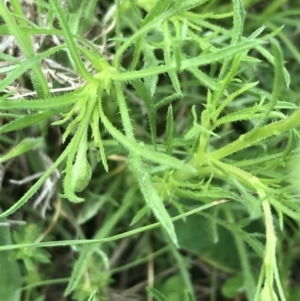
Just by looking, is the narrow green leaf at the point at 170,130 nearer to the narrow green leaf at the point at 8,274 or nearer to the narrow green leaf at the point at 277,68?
the narrow green leaf at the point at 277,68

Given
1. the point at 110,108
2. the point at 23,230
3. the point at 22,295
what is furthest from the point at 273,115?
the point at 22,295

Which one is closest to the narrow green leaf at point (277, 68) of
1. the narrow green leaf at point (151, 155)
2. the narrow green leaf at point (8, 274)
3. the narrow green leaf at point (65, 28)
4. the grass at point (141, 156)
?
the grass at point (141, 156)

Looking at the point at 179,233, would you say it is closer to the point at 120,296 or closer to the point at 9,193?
the point at 120,296

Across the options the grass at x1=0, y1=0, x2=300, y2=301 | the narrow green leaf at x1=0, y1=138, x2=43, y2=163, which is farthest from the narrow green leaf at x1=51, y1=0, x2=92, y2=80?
A: the narrow green leaf at x1=0, y1=138, x2=43, y2=163

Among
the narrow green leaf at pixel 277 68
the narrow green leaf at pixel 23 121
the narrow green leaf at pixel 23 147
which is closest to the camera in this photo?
the narrow green leaf at pixel 277 68

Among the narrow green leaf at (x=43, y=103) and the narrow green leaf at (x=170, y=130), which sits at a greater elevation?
the narrow green leaf at (x=43, y=103)

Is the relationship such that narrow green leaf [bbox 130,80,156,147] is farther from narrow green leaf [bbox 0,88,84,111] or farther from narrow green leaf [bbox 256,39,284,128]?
narrow green leaf [bbox 256,39,284,128]

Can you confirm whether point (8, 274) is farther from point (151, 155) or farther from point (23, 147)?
point (151, 155)

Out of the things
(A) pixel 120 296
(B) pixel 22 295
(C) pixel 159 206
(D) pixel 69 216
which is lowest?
(A) pixel 120 296
